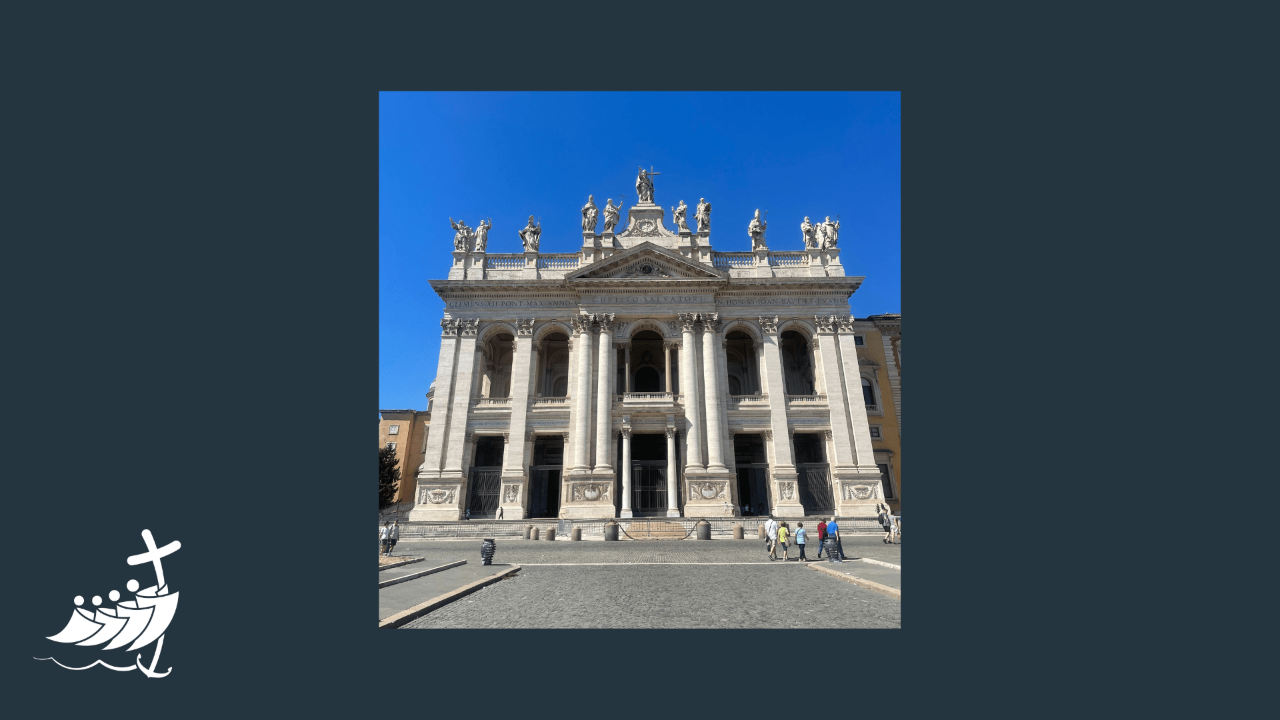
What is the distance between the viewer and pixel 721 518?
24219 mm

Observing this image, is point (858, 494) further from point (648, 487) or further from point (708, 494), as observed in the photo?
point (648, 487)

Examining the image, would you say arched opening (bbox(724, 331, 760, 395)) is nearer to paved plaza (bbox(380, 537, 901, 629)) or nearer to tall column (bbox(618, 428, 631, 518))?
tall column (bbox(618, 428, 631, 518))

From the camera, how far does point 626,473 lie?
2689 centimetres

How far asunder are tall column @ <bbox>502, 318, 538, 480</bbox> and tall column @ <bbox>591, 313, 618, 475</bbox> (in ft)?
11.9

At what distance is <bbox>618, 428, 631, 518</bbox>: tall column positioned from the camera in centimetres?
2606

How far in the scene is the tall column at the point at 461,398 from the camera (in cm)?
2742

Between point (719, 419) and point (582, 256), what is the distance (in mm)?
11514

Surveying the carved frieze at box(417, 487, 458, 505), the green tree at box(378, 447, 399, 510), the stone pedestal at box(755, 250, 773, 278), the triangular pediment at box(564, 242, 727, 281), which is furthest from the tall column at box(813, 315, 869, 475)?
the green tree at box(378, 447, 399, 510)

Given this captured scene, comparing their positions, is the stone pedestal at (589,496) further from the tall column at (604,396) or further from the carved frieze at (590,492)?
the tall column at (604,396)

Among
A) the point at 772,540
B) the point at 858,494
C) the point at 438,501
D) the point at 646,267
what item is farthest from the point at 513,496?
the point at 858,494

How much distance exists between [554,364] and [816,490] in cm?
1602

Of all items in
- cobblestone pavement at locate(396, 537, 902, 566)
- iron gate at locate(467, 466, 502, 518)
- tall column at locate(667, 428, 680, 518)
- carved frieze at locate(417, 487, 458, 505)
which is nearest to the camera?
cobblestone pavement at locate(396, 537, 902, 566)
